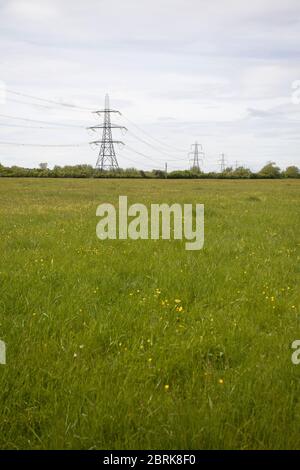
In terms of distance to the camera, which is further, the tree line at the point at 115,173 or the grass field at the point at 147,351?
the tree line at the point at 115,173

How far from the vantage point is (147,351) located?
4.40 metres

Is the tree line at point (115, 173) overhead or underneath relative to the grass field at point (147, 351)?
overhead

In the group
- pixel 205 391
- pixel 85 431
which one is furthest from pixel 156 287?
pixel 85 431

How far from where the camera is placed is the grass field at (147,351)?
3230mm

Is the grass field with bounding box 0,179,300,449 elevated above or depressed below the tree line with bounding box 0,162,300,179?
below

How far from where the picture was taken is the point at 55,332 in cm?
474

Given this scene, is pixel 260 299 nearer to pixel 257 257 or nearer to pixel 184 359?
pixel 184 359

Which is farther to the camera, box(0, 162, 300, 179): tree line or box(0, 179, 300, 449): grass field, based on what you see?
box(0, 162, 300, 179): tree line

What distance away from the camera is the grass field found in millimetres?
3230

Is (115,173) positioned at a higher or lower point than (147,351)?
higher

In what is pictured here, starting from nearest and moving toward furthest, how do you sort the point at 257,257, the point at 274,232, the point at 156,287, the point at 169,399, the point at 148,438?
the point at 148,438
the point at 169,399
the point at 156,287
the point at 257,257
the point at 274,232

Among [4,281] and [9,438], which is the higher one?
[4,281]

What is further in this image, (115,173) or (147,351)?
(115,173)

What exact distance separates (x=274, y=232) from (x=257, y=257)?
11.7 ft
